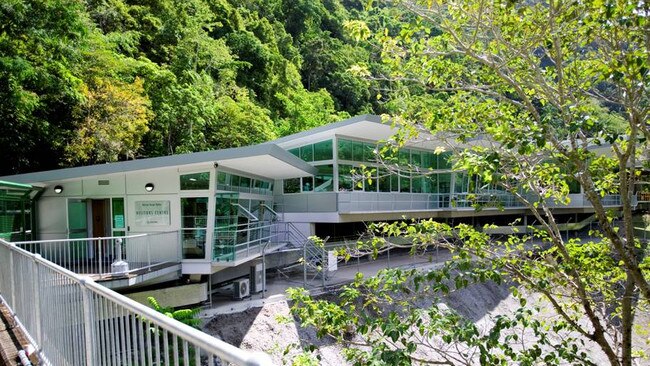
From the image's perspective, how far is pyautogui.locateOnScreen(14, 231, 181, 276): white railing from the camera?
476 inches

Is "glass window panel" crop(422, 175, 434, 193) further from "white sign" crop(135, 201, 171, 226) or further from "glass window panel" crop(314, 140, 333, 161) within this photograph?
"white sign" crop(135, 201, 171, 226)

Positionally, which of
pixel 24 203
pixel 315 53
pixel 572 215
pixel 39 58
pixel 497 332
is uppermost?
pixel 315 53

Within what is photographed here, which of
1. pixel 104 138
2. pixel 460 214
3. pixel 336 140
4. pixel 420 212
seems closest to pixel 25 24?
pixel 104 138

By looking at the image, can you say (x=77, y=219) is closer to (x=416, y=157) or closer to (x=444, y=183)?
(x=416, y=157)

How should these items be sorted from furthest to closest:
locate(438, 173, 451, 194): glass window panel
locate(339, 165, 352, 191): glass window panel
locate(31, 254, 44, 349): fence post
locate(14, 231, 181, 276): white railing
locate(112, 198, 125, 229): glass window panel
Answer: locate(438, 173, 451, 194): glass window panel, locate(339, 165, 352, 191): glass window panel, locate(112, 198, 125, 229): glass window panel, locate(14, 231, 181, 276): white railing, locate(31, 254, 44, 349): fence post

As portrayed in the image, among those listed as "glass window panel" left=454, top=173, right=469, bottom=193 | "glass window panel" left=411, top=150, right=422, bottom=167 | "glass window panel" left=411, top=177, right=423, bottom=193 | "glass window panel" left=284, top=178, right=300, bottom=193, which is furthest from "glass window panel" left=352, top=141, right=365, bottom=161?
"glass window panel" left=454, top=173, right=469, bottom=193

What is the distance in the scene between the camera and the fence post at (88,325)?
123 inches

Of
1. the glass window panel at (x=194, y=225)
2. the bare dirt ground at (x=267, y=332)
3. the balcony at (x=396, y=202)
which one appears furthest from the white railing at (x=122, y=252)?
the balcony at (x=396, y=202)

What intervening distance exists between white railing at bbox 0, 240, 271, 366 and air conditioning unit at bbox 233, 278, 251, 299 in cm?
945

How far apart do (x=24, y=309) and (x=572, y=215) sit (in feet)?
143

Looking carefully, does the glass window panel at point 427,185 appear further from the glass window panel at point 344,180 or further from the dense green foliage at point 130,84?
the dense green foliage at point 130,84

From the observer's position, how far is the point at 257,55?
37.6 metres

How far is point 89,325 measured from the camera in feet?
10.3

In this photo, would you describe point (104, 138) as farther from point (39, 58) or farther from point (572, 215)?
point (572, 215)
